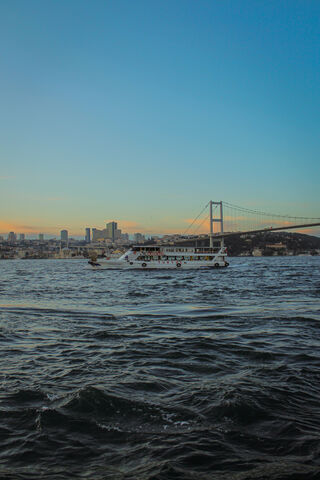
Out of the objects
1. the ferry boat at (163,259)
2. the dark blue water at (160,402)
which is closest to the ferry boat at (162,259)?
the ferry boat at (163,259)

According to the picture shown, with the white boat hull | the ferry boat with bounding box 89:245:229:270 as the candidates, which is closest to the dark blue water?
the white boat hull

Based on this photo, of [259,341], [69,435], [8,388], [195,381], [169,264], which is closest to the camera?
[69,435]

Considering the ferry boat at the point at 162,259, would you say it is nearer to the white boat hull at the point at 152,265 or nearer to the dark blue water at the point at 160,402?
the white boat hull at the point at 152,265

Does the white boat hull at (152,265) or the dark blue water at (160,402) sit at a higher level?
the dark blue water at (160,402)

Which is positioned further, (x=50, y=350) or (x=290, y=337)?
(x=290, y=337)

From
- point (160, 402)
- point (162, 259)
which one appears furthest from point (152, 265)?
point (160, 402)

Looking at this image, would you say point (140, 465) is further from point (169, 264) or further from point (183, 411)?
point (169, 264)

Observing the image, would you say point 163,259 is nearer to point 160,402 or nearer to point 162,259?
point 162,259

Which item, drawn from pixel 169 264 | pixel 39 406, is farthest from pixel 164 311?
pixel 169 264
